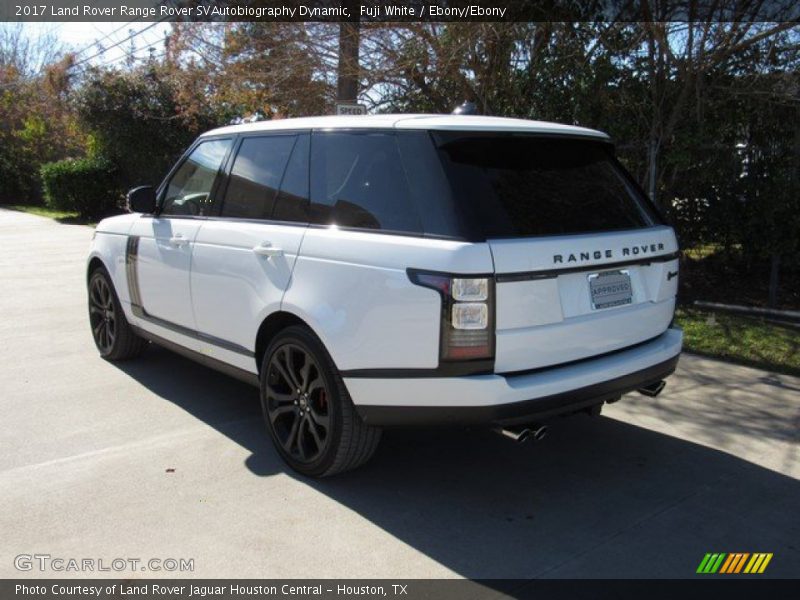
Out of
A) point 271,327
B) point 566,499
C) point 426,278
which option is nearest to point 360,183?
point 426,278

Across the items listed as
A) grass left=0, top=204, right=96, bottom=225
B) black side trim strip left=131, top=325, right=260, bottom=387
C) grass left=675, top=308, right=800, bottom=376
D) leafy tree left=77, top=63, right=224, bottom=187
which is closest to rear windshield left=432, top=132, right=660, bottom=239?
black side trim strip left=131, top=325, right=260, bottom=387

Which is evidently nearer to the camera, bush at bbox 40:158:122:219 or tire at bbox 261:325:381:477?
tire at bbox 261:325:381:477

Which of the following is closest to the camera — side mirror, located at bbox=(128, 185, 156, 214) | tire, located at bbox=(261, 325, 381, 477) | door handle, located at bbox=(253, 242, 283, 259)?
tire, located at bbox=(261, 325, 381, 477)

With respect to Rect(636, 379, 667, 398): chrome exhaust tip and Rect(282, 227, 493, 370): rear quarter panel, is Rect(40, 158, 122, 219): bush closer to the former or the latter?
Rect(282, 227, 493, 370): rear quarter panel

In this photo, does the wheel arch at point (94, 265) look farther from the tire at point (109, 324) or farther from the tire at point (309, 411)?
the tire at point (309, 411)

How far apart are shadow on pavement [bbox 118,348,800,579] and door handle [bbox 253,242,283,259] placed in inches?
46.2

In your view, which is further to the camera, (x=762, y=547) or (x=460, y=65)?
(x=460, y=65)

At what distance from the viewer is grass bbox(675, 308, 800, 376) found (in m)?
6.09

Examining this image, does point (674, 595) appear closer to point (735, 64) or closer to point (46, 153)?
point (735, 64)

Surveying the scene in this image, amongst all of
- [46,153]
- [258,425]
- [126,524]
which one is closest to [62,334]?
[258,425]

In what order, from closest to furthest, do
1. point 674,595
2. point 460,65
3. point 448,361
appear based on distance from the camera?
point 674,595 < point 448,361 < point 460,65

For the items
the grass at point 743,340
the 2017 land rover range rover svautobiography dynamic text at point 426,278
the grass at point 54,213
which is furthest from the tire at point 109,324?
the grass at point 54,213

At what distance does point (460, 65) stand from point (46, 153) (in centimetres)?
2580

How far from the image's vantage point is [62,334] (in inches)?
285
